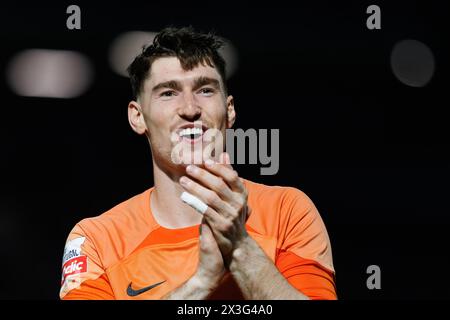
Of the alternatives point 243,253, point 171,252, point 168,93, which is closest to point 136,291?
point 171,252

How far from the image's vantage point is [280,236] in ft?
7.74

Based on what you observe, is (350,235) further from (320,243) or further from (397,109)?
(320,243)

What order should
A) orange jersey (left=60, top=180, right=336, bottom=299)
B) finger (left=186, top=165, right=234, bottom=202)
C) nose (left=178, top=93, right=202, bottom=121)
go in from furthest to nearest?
1. nose (left=178, top=93, right=202, bottom=121)
2. orange jersey (left=60, top=180, right=336, bottom=299)
3. finger (left=186, top=165, right=234, bottom=202)

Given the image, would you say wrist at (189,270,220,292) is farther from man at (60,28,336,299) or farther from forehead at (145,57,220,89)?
forehead at (145,57,220,89)

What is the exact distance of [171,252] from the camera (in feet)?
7.90

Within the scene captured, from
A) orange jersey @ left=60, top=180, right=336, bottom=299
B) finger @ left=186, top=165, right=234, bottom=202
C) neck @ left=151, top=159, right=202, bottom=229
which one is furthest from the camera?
neck @ left=151, top=159, right=202, bottom=229

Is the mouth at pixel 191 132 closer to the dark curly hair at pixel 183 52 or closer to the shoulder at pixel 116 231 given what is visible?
the dark curly hair at pixel 183 52

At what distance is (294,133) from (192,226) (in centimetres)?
165

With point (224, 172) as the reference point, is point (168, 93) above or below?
above

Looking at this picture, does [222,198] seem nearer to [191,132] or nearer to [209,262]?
[209,262]

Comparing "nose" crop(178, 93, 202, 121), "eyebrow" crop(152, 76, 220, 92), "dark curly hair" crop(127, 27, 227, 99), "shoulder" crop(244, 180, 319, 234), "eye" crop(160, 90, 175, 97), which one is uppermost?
"dark curly hair" crop(127, 27, 227, 99)

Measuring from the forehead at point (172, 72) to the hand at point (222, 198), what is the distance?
502 millimetres

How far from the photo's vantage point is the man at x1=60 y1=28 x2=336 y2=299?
6.82 feet

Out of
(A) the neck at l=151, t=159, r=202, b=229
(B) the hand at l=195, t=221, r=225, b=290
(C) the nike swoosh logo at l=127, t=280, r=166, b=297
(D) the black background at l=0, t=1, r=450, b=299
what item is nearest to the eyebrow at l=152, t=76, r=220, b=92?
(A) the neck at l=151, t=159, r=202, b=229
